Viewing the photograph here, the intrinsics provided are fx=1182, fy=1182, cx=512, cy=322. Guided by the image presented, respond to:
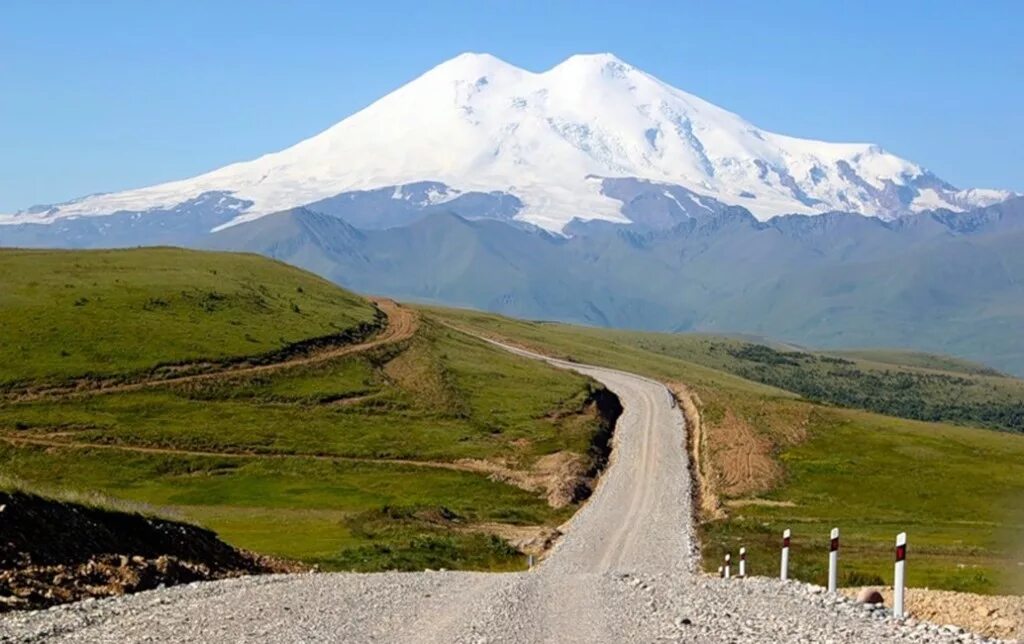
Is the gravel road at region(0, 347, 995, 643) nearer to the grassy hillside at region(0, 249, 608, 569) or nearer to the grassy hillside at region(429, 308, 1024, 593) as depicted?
the grassy hillside at region(429, 308, 1024, 593)

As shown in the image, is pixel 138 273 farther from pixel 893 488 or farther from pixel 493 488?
pixel 893 488

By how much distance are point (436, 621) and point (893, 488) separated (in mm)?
73858

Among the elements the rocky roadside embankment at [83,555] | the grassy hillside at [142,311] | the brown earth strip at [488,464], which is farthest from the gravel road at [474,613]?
the grassy hillside at [142,311]

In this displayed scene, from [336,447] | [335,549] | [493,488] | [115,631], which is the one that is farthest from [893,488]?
[115,631]

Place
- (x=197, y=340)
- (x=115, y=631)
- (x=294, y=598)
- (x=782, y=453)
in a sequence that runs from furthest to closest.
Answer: (x=197, y=340), (x=782, y=453), (x=294, y=598), (x=115, y=631)

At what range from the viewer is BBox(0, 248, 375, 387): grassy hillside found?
4050 inches

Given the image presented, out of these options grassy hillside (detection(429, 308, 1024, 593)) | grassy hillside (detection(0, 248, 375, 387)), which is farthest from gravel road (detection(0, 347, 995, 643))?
grassy hillside (detection(0, 248, 375, 387))

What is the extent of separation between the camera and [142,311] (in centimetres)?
11788

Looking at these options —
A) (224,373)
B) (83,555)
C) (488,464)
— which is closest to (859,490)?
(488,464)

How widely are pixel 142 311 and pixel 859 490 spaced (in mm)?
70731

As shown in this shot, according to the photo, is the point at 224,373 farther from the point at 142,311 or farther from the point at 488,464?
the point at 488,464

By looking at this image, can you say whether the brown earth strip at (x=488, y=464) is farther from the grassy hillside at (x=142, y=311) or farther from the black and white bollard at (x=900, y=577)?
the black and white bollard at (x=900, y=577)

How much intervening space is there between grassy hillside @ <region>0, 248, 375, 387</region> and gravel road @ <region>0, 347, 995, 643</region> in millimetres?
76932

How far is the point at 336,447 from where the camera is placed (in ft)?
308
